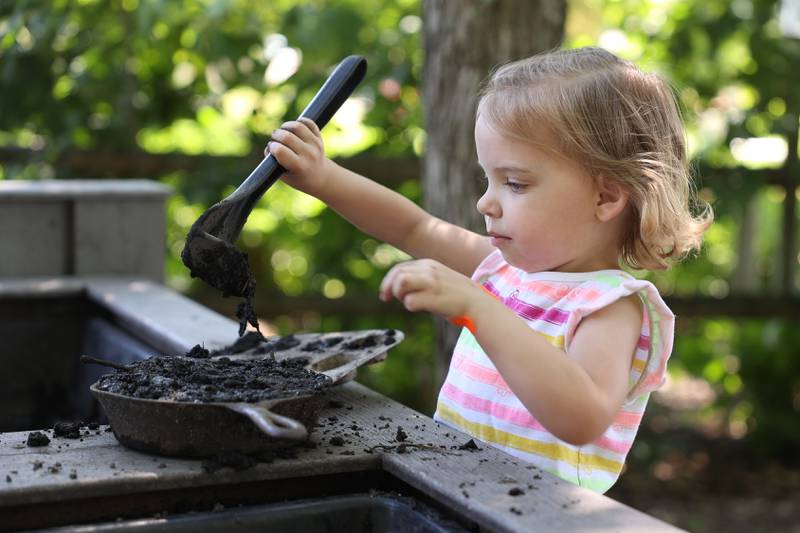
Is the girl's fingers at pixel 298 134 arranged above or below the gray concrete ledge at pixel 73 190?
above

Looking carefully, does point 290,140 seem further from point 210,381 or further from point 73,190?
point 73,190

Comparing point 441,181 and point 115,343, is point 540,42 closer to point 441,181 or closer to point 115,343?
point 441,181

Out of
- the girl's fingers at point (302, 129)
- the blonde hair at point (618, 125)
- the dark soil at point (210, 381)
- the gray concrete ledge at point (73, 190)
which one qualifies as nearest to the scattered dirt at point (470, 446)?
the dark soil at point (210, 381)

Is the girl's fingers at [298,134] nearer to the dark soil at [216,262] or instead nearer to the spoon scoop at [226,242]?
the spoon scoop at [226,242]

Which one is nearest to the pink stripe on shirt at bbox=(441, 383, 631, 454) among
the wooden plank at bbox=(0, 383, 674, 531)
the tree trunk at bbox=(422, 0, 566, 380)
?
the wooden plank at bbox=(0, 383, 674, 531)

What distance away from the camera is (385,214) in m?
2.14

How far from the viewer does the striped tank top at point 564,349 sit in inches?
66.9

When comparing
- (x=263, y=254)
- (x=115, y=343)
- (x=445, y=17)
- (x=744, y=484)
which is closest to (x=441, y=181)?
(x=445, y=17)

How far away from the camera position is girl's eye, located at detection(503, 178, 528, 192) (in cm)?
169

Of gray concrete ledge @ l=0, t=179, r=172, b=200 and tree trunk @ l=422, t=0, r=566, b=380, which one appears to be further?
gray concrete ledge @ l=0, t=179, r=172, b=200

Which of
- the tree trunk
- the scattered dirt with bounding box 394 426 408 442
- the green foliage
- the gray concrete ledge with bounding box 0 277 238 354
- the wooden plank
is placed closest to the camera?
the wooden plank

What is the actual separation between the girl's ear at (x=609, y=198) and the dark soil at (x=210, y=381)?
0.51 meters

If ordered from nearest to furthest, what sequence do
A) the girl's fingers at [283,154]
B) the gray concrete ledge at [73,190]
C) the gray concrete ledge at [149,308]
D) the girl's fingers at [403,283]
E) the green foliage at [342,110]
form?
the girl's fingers at [403,283] < the girl's fingers at [283,154] < the gray concrete ledge at [149,308] < the gray concrete ledge at [73,190] < the green foliage at [342,110]

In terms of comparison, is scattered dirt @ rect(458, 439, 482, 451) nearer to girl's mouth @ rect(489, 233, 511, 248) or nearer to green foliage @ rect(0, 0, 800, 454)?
girl's mouth @ rect(489, 233, 511, 248)
